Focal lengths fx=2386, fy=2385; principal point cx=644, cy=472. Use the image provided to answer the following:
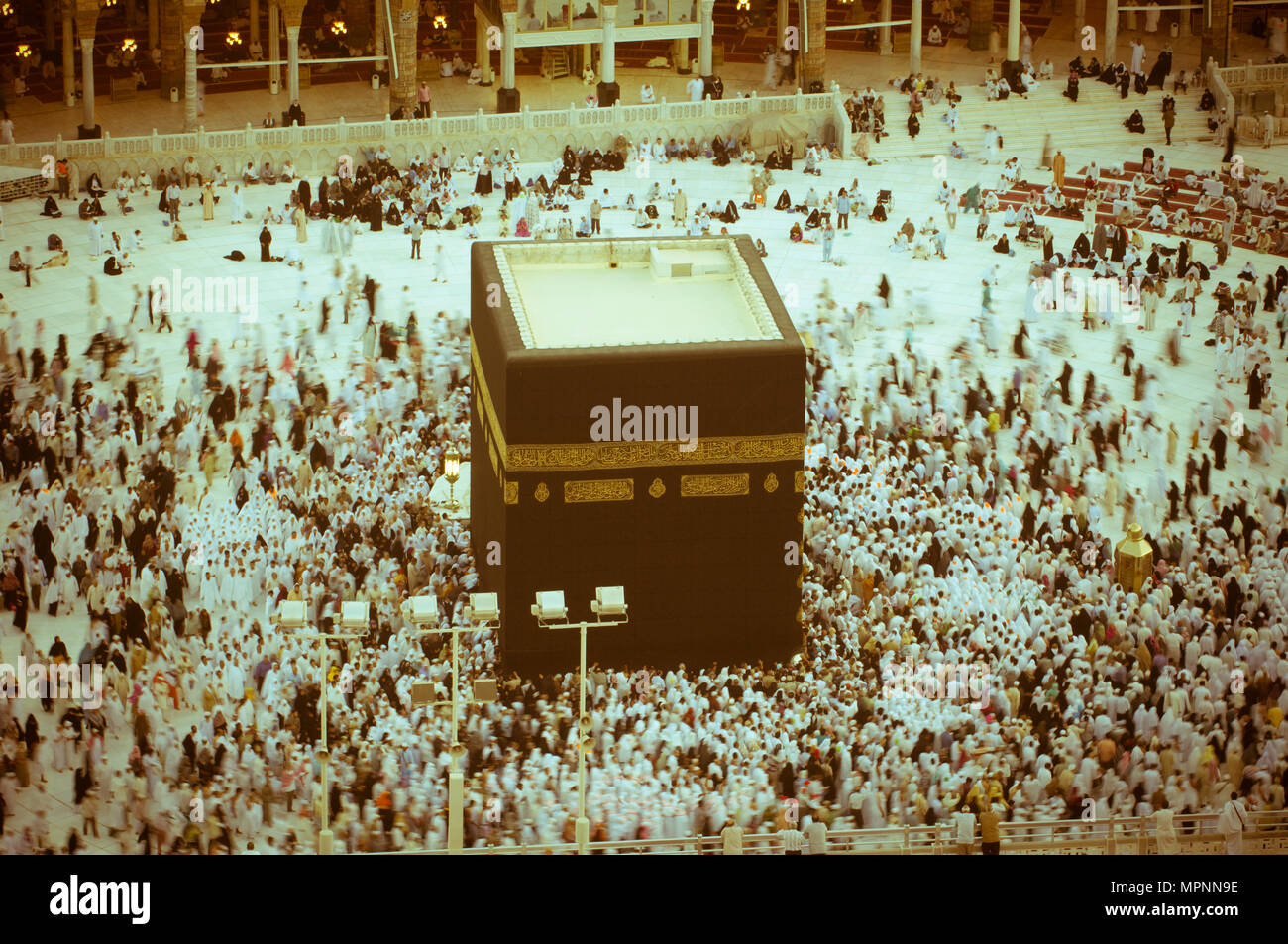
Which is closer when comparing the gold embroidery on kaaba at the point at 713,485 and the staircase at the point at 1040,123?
the gold embroidery on kaaba at the point at 713,485

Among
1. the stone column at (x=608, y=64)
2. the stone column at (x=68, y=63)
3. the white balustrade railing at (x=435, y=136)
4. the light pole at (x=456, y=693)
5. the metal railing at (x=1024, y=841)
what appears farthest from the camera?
the stone column at (x=608, y=64)

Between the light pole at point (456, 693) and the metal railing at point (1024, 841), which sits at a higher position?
the light pole at point (456, 693)

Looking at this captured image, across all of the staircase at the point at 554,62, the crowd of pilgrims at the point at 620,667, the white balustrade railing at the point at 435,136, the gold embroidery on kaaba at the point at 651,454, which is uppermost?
the staircase at the point at 554,62

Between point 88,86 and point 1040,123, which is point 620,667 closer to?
point 88,86

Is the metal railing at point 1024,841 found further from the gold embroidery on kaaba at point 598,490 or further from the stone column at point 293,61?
the stone column at point 293,61

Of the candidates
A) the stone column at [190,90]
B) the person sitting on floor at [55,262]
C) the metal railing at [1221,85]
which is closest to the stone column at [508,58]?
the stone column at [190,90]

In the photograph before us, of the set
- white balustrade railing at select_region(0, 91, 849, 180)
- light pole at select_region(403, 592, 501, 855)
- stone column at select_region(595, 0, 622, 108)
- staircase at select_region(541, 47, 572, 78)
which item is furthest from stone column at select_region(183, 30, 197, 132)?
light pole at select_region(403, 592, 501, 855)

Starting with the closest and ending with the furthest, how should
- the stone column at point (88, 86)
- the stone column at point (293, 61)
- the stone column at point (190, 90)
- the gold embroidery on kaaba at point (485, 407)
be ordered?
1. the gold embroidery on kaaba at point (485, 407)
2. the stone column at point (88, 86)
3. the stone column at point (190, 90)
4. the stone column at point (293, 61)

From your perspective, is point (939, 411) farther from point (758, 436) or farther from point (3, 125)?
point (3, 125)
